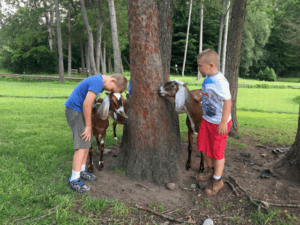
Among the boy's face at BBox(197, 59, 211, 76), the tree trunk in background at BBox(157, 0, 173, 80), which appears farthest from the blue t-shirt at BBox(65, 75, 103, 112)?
the boy's face at BBox(197, 59, 211, 76)

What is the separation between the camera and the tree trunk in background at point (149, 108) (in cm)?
340

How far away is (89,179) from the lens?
11.6 ft

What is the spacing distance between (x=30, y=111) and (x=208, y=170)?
329 inches

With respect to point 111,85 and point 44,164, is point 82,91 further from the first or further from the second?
point 44,164

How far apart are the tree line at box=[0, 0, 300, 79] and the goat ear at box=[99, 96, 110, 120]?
15.8 feet

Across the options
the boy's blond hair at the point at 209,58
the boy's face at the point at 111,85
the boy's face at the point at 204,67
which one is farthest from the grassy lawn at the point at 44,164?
the boy's blond hair at the point at 209,58

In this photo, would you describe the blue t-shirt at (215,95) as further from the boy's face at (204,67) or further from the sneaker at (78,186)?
the sneaker at (78,186)

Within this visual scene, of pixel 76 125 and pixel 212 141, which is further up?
pixel 76 125

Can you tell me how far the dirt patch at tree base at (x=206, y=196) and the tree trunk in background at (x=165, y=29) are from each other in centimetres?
178

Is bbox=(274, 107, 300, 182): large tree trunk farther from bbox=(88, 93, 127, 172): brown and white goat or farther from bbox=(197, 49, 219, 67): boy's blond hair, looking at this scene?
bbox=(88, 93, 127, 172): brown and white goat

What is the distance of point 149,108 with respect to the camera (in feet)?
11.5

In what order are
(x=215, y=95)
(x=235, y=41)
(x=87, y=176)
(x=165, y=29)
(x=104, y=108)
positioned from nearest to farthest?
(x=215, y=95), (x=104, y=108), (x=87, y=176), (x=165, y=29), (x=235, y=41)

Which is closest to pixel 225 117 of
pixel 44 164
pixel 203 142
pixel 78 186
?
pixel 203 142

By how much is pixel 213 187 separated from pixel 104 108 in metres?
2.05
